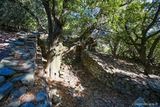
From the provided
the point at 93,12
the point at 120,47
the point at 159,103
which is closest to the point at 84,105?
the point at 159,103

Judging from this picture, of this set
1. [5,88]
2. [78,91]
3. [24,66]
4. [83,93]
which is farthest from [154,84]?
[5,88]

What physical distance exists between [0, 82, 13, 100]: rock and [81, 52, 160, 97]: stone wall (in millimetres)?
4970

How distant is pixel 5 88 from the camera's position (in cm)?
279

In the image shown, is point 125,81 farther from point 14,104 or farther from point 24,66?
point 14,104

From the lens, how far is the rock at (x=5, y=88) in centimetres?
268

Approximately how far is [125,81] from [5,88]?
17.0ft

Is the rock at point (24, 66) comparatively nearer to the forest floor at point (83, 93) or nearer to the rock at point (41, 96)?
the rock at point (41, 96)

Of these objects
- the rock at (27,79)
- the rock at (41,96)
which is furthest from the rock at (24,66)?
the rock at (41,96)

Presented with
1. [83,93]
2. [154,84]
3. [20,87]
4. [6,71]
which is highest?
[6,71]

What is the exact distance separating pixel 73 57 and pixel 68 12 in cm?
332

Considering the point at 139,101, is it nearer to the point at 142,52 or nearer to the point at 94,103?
the point at 94,103

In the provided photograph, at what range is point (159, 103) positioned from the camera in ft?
20.5

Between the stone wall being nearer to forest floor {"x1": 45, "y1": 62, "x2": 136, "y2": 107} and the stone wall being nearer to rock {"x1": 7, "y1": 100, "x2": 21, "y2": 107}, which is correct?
forest floor {"x1": 45, "y1": 62, "x2": 136, "y2": 107}

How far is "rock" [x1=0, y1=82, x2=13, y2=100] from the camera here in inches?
105
